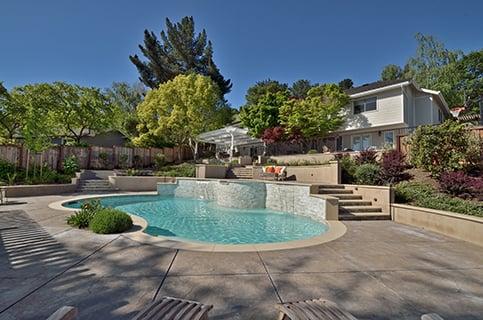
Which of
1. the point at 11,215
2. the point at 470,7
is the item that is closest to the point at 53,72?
the point at 11,215

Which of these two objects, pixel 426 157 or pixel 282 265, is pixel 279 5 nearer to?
pixel 426 157

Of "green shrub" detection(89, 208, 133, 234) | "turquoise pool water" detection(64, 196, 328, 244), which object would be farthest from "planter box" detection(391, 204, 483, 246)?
"green shrub" detection(89, 208, 133, 234)

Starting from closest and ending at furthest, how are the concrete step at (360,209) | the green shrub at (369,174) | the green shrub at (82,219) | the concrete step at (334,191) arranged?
the green shrub at (82,219), the concrete step at (360,209), the concrete step at (334,191), the green shrub at (369,174)

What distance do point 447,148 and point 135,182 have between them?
16.3m

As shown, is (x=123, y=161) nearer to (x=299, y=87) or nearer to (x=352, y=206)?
(x=352, y=206)

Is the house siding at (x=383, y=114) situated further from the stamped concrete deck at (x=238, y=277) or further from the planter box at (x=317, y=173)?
the stamped concrete deck at (x=238, y=277)

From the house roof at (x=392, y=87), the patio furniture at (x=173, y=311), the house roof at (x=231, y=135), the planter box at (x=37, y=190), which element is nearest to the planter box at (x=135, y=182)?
the planter box at (x=37, y=190)

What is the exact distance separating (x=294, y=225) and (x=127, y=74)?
123ft

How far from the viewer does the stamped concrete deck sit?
2.74m

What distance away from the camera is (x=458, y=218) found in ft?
18.8

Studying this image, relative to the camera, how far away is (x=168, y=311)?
203 cm

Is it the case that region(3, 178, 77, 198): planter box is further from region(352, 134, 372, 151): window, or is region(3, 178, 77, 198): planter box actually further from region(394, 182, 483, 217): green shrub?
region(352, 134, 372, 151): window

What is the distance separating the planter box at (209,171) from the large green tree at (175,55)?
2091 centimetres

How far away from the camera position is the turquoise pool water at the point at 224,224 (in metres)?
6.67
